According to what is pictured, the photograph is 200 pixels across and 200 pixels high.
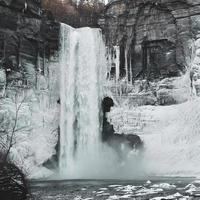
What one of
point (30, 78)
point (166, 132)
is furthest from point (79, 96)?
point (166, 132)

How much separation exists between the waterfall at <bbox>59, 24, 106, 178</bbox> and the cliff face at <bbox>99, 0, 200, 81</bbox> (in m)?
1.69

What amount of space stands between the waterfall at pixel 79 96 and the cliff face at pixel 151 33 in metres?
1.69

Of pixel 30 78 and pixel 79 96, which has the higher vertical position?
pixel 30 78

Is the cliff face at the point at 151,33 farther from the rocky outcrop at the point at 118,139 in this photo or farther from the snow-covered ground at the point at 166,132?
the rocky outcrop at the point at 118,139

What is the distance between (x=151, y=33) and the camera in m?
31.0

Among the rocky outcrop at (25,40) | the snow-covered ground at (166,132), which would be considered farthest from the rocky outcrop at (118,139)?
the rocky outcrop at (25,40)

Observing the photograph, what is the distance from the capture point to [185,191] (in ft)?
47.9

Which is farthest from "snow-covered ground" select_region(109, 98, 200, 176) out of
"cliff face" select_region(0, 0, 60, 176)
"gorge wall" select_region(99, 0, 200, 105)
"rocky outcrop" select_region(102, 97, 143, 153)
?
"cliff face" select_region(0, 0, 60, 176)

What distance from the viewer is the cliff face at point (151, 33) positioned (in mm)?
29516

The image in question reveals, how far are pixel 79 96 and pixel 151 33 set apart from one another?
24.5 ft

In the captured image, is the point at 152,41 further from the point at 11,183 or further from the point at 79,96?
the point at 11,183

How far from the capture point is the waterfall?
91.7ft

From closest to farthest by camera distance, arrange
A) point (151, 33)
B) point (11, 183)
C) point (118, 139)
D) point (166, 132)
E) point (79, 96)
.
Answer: point (11, 183) < point (166, 132) < point (118, 139) < point (79, 96) < point (151, 33)

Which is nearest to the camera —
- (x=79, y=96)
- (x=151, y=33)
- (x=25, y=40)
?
(x=25, y=40)
